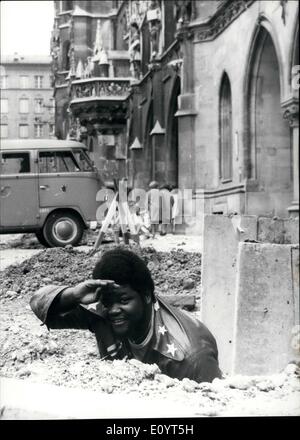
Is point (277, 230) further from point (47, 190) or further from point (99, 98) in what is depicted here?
point (99, 98)

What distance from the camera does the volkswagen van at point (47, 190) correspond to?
6.38 metres

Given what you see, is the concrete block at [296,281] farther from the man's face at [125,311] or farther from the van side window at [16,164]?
the van side window at [16,164]

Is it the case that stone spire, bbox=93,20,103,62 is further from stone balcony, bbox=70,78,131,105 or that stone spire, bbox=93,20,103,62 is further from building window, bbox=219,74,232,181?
building window, bbox=219,74,232,181

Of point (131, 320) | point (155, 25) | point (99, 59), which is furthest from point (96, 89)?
point (155, 25)

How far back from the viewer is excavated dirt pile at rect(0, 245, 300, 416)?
16.0ft

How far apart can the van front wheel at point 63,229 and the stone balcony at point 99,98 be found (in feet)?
4.87

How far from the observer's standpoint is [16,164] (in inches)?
252

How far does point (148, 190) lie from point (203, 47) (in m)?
9.21

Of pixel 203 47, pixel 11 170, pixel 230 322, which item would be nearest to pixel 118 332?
pixel 230 322

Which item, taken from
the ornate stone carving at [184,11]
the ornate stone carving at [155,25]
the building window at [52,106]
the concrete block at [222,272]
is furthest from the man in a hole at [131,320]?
the ornate stone carving at [155,25]

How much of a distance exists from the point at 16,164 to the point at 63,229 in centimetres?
68

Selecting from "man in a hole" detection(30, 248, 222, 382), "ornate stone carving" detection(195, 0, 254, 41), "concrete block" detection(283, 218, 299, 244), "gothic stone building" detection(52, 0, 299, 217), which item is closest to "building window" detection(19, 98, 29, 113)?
"gothic stone building" detection(52, 0, 299, 217)

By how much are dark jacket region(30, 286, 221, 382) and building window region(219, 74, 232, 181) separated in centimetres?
772

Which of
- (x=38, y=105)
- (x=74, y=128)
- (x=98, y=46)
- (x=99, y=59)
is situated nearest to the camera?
(x=38, y=105)
